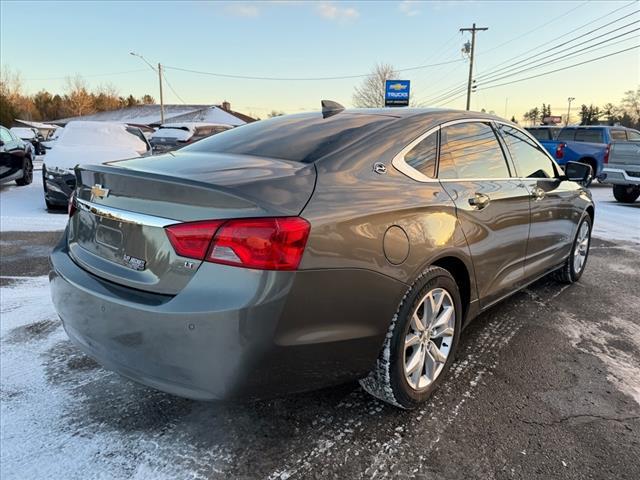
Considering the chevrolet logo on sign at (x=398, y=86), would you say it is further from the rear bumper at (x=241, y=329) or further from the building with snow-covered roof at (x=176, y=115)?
the rear bumper at (x=241, y=329)

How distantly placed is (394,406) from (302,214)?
1272 mm

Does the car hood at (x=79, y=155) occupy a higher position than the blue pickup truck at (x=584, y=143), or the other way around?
the blue pickup truck at (x=584, y=143)

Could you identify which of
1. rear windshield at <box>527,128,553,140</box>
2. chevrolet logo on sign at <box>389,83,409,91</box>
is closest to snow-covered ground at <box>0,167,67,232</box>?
rear windshield at <box>527,128,553,140</box>

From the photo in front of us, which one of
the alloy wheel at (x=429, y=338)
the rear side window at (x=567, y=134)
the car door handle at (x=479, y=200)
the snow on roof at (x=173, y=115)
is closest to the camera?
the alloy wheel at (x=429, y=338)

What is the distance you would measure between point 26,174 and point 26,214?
3.77m

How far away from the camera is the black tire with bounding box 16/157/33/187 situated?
1067 cm

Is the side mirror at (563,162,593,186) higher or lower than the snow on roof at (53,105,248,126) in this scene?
lower

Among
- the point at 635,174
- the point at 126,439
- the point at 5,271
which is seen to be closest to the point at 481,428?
the point at 126,439

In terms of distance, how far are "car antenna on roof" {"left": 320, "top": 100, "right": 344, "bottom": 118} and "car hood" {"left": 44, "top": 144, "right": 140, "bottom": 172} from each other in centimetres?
532

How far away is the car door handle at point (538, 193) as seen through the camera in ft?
11.7

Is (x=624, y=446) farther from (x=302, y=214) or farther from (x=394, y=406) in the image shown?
(x=302, y=214)

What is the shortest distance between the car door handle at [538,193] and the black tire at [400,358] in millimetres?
1476

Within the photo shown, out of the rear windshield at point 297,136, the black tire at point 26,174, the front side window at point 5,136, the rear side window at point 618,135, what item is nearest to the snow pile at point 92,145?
the front side window at point 5,136

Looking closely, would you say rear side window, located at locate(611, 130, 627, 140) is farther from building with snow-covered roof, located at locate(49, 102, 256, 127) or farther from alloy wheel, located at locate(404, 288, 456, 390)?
building with snow-covered roof, located at locate(49, 102, 256, 127)
